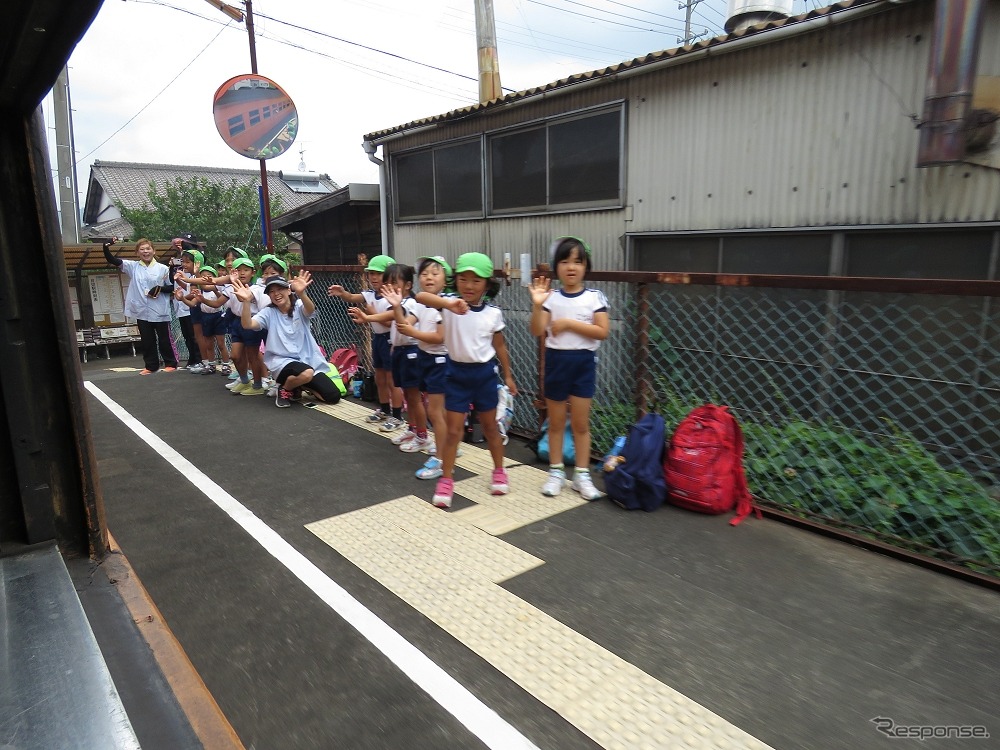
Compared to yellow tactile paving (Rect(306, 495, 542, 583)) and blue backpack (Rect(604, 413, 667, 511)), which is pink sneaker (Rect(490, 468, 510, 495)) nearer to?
yellow tactile paving (Rect(306, 495, 542, 583))

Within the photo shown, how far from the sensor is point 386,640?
8.79 ft

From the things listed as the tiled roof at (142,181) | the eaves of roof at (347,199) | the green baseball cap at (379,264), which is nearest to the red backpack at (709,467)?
the green baseball cap at (379,264)

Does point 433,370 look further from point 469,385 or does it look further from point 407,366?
point 469,385

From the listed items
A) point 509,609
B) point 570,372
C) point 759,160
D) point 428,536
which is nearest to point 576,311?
point 570,372

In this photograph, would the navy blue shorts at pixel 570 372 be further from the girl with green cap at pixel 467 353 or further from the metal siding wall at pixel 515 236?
the metal siding wall at pixel 515 236

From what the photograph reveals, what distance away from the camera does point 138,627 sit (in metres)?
2.24

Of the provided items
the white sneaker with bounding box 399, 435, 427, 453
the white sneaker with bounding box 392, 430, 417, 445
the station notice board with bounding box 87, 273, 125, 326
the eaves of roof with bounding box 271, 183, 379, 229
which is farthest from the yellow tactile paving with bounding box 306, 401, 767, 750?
the station notice board with bounding box 87, 273, 125, 326

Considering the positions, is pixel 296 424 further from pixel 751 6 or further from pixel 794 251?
pixel 751 6

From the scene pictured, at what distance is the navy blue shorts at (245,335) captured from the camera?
736 centimetres

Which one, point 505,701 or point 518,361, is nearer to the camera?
point 505,701

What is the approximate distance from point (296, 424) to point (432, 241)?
5.09 m

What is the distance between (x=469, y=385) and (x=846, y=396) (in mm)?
3435

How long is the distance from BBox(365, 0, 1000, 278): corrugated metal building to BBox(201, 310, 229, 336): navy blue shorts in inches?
159

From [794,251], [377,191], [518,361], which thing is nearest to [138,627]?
[518,361]
